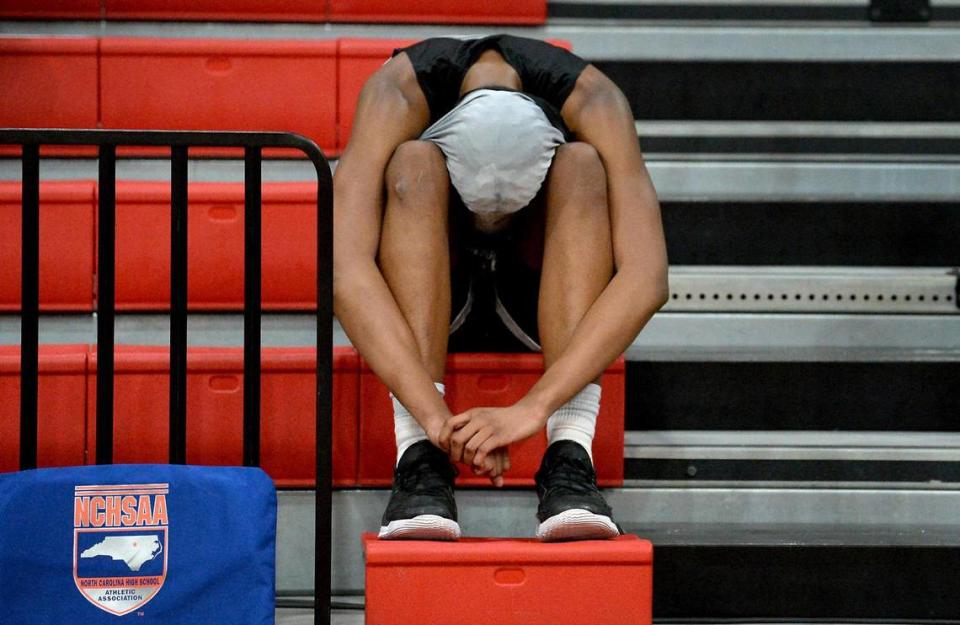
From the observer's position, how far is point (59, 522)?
128 cm

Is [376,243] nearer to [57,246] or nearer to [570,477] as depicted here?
[570,477]

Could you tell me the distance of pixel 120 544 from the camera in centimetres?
128

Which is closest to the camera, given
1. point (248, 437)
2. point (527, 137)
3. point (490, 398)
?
point (248, 437)

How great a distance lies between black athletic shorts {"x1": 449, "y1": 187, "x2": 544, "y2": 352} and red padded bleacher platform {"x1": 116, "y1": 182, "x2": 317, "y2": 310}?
0.29 metres

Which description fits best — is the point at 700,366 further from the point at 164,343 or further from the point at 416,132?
the point at 164,343

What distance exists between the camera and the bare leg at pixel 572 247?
1524mm

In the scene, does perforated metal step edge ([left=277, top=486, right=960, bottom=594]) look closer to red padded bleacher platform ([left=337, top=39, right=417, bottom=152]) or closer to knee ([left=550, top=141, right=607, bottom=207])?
knee ([left=550, top=141, right=607, bottom=207])

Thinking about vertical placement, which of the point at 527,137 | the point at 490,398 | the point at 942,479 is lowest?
the point at 942,479

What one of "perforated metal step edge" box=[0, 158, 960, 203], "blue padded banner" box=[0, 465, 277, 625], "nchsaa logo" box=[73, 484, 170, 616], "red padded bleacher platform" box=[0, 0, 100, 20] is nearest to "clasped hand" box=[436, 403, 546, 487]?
"blue padded banner" box=[0, 465, 277, 625]

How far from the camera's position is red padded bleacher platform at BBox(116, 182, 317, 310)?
72.8 inches

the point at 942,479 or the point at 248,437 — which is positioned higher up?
the point at 248,437

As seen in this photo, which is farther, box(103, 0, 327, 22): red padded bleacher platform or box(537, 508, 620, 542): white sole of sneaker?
box(103, 0, 327, 22): red padded bleacher platform

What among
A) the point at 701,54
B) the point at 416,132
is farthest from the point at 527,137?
the point at 701,54

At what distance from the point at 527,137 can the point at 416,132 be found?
0.80 feet
